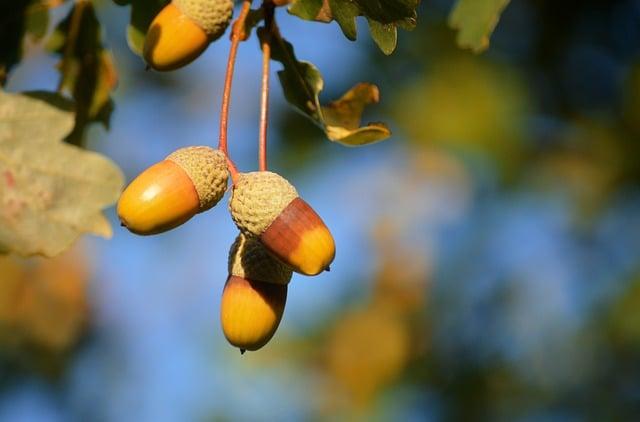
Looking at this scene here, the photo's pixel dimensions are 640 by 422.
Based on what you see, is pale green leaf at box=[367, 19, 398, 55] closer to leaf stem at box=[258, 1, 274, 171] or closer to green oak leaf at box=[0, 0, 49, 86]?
leaf stem at box=[258, 1, 274, 171]

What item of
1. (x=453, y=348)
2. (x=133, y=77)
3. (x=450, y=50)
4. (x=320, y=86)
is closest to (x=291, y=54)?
(x=320, y=86)

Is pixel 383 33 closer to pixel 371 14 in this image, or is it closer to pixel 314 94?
pixel 371 14

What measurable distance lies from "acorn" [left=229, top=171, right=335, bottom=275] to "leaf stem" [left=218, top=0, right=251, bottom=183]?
0.18ft

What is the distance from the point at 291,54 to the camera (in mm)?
1485

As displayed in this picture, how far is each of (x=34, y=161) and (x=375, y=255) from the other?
2.53 meters

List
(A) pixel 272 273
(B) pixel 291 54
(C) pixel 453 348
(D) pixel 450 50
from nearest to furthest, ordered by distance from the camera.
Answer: (A) pixel 272 273 < (B) pixel 291 54 < (D) pixel 450 50 < (C) pixel 453 348

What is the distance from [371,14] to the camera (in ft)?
4.35

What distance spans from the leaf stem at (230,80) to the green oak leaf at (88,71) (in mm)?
382

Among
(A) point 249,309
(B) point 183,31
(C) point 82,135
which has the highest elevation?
(B) point 183,31

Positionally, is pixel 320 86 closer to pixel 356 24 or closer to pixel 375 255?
pixel 356 24

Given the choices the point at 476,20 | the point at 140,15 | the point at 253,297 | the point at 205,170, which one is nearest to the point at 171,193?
the point at 205,170

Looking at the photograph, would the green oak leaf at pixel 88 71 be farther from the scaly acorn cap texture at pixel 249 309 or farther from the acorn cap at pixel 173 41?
the scaly acorn cap texture at pixel 249 309

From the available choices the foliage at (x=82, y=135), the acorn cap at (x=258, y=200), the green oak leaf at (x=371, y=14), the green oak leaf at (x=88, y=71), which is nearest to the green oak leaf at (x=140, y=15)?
the foliage at (x=82, y=135)

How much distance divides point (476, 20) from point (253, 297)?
0.58 meters
